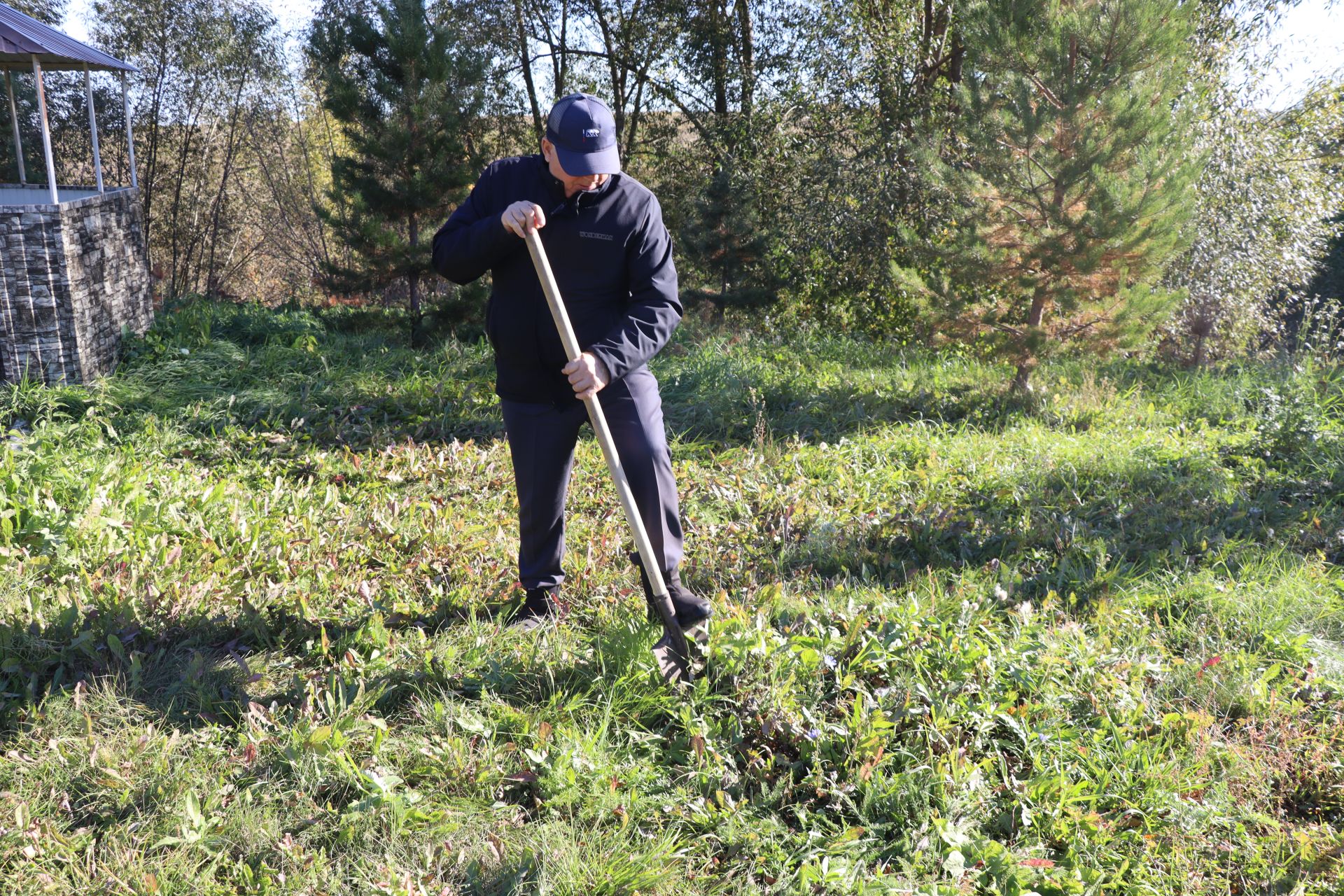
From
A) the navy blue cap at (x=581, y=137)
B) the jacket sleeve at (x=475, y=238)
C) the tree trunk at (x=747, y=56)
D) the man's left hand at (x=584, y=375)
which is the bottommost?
the man's left hand at (x=584, y=375)

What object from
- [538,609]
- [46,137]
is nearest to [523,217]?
[538,609]

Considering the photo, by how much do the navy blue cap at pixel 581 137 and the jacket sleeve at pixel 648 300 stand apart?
26cm

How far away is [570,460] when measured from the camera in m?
3.36

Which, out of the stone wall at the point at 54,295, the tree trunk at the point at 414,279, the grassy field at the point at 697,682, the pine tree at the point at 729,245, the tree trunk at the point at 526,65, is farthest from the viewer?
the tree trunk at the point at 526,65

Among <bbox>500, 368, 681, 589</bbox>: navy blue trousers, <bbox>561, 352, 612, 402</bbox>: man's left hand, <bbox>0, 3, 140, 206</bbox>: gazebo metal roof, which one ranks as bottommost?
<bbox>500, 368, 681, 589</bbox>: navy blue trousers

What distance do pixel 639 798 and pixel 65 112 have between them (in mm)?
14916

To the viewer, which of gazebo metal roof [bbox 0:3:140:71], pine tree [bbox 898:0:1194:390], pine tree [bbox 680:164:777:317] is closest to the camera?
pine tree [bbox 898:0:1194:390]

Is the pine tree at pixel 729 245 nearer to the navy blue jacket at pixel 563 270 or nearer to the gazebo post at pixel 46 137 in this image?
the gazebo post at pixel 46 137

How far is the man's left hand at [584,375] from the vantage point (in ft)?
9.43

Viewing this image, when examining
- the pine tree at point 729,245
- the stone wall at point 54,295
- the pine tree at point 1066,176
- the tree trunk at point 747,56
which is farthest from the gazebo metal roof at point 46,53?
the tree trunk at point 747,56

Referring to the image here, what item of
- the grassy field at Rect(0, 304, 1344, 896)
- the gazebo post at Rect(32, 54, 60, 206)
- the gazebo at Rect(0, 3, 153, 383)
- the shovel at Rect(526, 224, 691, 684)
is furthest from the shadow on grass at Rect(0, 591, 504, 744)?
the gazebo post at Rect(32, 54, 60, 206)

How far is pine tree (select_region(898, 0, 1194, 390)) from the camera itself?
627 cm

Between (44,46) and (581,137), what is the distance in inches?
252

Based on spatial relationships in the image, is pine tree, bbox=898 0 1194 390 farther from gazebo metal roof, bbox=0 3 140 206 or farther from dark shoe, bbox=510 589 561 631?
gazebo metal roof, bbox=0 3 140 206
